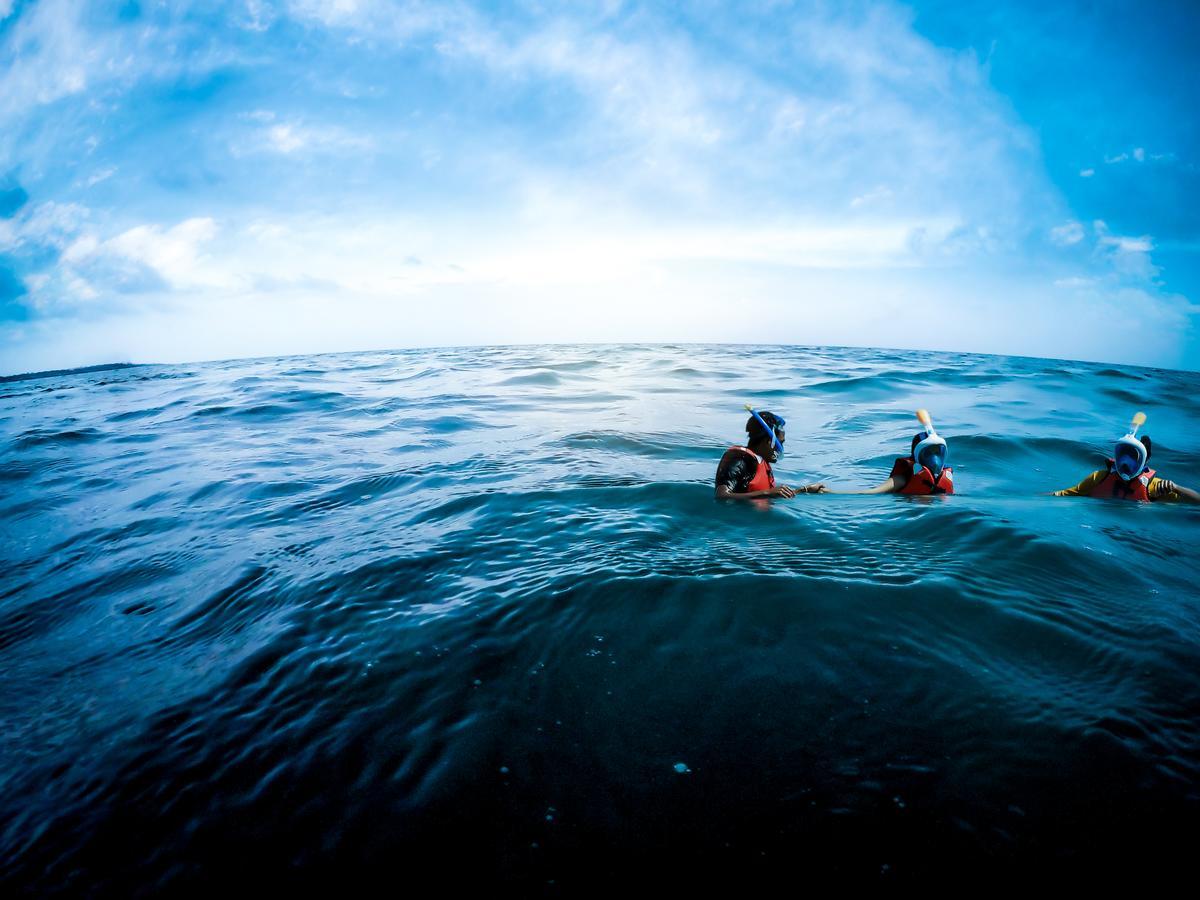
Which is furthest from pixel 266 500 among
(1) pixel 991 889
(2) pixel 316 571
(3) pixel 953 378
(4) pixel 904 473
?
(3) pixel 953 378

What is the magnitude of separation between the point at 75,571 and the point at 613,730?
7080 mm

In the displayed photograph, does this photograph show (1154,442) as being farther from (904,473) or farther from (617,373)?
(617,373)

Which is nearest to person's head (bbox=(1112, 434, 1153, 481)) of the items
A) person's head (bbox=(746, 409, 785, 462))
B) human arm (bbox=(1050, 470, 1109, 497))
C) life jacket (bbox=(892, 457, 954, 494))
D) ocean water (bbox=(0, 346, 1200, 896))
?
human arm (bbox=(1050, 470, 1109, 497))

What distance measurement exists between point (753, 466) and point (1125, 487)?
18.2 ft

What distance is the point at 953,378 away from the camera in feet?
99.2

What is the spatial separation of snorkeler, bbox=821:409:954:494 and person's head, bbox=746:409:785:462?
1749mm

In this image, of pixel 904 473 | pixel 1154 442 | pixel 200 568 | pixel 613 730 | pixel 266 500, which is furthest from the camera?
pixel 1154 442

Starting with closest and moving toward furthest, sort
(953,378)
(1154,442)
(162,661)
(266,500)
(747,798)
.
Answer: (747,798), (162,661), (266,500), (1154,442), (953,378)

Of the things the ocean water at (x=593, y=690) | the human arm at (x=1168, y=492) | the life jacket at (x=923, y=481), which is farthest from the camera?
the life jacket at (x=923, y=481)

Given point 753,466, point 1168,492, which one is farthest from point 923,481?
point 1168,492

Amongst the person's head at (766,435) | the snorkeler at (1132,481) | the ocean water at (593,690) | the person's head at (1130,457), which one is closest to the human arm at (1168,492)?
the snorkeler at (1132,481)

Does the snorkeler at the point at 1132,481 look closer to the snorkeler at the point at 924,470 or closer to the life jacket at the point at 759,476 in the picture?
the snorkeler at the point at 924,470

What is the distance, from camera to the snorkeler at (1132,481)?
6828 mm

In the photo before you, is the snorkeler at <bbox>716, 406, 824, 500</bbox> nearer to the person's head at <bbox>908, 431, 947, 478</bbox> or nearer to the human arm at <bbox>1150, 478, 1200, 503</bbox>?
the person's head at <bbox>908, 431, 947, 478</bbox>
